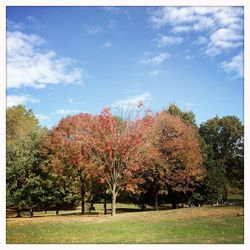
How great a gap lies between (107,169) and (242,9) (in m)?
11.9

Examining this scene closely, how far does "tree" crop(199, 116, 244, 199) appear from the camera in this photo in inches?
1248

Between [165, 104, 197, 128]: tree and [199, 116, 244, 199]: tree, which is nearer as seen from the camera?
[165, 104, 197, 128]: tree

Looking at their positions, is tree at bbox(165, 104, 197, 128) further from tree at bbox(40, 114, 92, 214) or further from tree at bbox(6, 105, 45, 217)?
tree at bbox(6, 105, 45, 217)

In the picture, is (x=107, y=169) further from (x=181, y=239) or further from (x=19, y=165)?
(x=181, y=239)

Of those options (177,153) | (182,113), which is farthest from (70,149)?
(182,113)

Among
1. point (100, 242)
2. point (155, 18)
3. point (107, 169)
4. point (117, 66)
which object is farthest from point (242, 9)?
point (107, 169)

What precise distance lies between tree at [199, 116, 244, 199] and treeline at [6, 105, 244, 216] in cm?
513

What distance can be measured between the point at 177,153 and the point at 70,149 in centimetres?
740

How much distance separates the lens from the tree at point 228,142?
104ft

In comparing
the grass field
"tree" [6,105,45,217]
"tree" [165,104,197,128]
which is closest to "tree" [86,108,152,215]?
the grass field

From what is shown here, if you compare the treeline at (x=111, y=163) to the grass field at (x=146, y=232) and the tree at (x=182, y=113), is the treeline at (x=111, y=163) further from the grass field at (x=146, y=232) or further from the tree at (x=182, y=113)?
the grass field at (x=146, y=232)

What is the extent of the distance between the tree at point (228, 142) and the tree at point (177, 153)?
26.6 ft

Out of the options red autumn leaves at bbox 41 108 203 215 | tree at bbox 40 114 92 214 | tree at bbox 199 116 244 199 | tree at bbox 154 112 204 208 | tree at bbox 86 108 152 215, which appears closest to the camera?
tree at bbox 86 108 152 215
